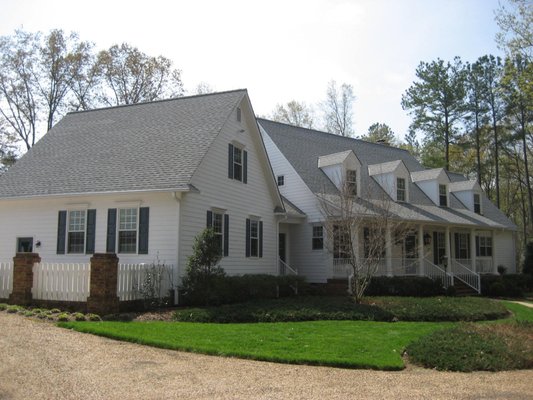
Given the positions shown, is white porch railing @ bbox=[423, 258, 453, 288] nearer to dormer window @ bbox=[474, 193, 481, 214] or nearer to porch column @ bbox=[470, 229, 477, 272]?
porch column @ bbox=[470, 229, 477, 272]

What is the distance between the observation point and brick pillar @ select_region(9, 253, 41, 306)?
14.1 m

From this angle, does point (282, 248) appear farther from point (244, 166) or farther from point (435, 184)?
point (435, 184)

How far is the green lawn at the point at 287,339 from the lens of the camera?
891cm

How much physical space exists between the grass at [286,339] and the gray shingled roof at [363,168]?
11.1 m

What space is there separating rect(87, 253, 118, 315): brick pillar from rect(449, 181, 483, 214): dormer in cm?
2532

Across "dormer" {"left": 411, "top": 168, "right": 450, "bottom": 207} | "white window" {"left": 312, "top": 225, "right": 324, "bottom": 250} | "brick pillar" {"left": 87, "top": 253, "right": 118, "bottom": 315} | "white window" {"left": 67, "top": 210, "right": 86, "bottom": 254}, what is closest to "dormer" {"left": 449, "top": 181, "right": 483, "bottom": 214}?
"dormer" {"left": 411, "top": 168, "right": 450, "bottom": 207}

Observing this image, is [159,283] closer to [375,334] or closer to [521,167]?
[375,334]

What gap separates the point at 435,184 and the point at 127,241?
1950cm

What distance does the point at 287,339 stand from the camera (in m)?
10.5

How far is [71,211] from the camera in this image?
59.0 ft

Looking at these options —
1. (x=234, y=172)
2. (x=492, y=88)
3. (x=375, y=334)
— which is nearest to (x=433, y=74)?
(x=492, y=88)

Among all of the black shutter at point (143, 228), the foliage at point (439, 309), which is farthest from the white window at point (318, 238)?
the black shutter at point (143, 228)

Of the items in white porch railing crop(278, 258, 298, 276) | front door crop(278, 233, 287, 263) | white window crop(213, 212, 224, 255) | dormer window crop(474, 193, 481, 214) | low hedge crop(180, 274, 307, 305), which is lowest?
low hedge crop(180, 274, 307, 305)

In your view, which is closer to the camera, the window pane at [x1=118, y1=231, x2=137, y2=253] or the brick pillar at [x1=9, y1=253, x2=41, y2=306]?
the brick pillar at [x1=9, y1=253, x2=41, y2=306]
